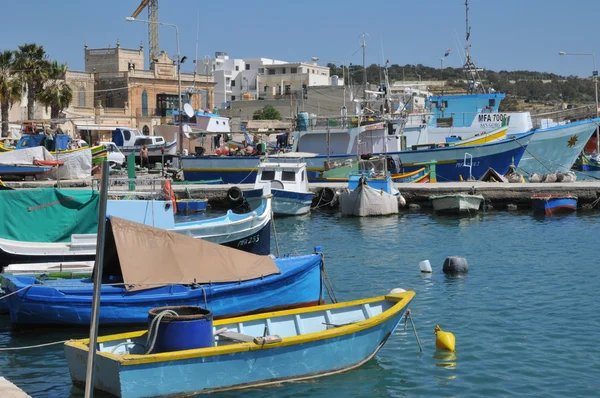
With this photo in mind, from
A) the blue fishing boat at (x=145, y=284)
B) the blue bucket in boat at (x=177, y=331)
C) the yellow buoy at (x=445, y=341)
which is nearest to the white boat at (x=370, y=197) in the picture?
the blue fishing boat at (x=145, y=284)

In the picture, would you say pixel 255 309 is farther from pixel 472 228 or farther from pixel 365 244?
pixel 472 228

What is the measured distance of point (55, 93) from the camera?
189 feet

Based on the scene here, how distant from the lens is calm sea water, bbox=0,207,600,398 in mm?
11852

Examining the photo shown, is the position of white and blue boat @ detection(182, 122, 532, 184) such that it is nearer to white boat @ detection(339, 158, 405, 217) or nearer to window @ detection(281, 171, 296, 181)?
white boat @ detection(339, 158, 405, 217)

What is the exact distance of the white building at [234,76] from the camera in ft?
313

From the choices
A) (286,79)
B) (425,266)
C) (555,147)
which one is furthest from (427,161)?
(286,79)

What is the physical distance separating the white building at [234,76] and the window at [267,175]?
184 ft

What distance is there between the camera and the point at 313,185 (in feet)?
119

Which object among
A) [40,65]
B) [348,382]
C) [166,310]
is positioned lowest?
[348,382]

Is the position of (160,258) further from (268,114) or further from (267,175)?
(268,114)

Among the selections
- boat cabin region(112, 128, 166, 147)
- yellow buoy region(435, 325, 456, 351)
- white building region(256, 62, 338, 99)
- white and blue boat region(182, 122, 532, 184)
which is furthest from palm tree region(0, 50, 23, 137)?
yellow buoy region(435, 325, 456, 351)

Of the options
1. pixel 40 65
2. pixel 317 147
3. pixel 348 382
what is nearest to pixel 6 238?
pixel 348 382

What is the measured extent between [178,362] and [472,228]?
19867 mm

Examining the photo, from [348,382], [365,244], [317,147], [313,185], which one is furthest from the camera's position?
[317,147]
